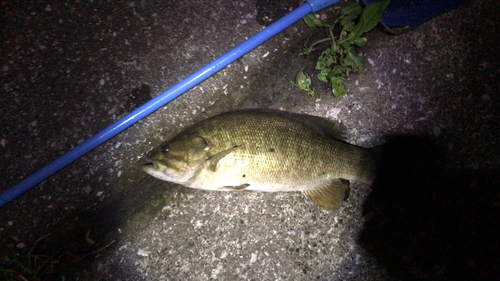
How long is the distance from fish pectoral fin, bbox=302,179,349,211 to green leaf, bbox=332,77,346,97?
2.70 feet

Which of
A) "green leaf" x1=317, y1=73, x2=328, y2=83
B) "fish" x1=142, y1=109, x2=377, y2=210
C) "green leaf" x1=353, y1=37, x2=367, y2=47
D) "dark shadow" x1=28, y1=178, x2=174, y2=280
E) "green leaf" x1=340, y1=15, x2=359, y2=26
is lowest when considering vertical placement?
"dark shadow" x1=28, y1=178, x2=174, y2=280

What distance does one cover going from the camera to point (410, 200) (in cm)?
237

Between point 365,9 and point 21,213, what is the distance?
131 inches

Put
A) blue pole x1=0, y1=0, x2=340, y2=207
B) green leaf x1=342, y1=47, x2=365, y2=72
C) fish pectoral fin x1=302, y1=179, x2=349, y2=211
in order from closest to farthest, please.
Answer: blue pole x1=0, y1=0, x2=340, y2=207 < fish pectoral fin x1=302, y1=179, x2=349, y2=211 < green leaf x1=342, y1=47, x2=365, y2=72

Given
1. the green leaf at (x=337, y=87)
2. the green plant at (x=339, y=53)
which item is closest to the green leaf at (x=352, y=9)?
the green plant at (x=339, y=53)

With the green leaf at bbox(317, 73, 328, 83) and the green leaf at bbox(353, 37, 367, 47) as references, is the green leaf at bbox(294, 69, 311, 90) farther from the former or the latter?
the green leaf at bbox(353, 37, 367, 47)

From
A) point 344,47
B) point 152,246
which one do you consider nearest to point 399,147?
point 344,47

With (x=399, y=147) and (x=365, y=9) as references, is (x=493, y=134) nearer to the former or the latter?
(x=399, y=147)

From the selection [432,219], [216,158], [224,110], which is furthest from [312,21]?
[432,219]

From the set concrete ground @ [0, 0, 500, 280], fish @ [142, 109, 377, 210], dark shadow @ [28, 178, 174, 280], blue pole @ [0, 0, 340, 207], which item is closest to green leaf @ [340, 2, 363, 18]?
blue pole @ [0, 0, 340, 207]

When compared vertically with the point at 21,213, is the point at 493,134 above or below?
above

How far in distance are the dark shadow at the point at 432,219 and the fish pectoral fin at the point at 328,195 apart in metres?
0.30

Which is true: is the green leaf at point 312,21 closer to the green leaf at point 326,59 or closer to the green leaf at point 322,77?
Result: the green leaf at point 326,59

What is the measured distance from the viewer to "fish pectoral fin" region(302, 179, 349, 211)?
2271mm
